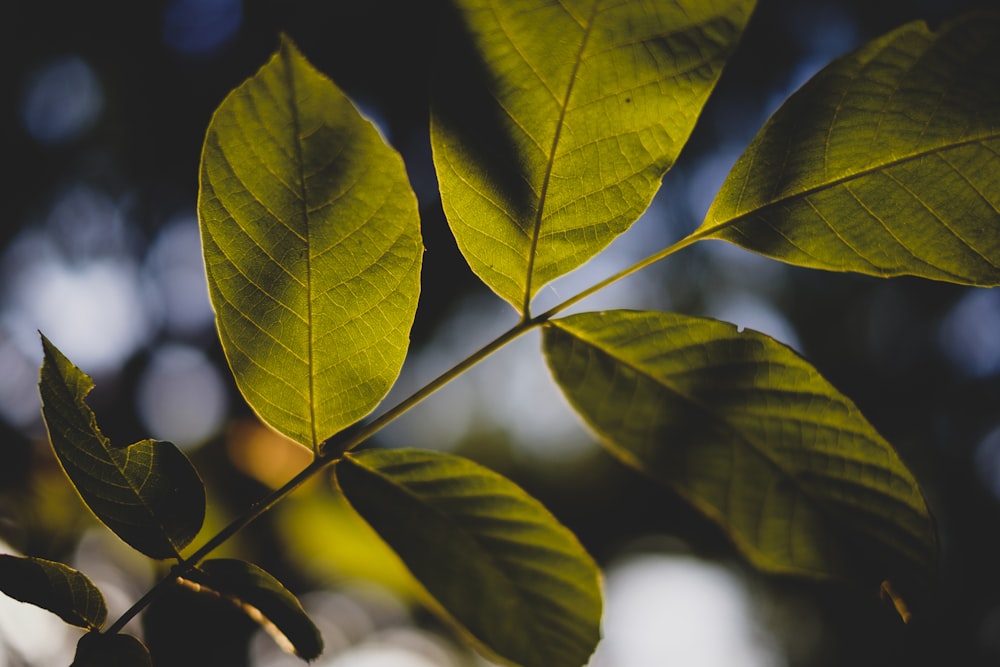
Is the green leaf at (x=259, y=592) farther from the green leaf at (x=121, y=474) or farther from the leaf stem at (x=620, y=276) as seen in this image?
the leaf stem at (x=620, y=276)

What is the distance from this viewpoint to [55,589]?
22.2 inches

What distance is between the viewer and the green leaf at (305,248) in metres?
0.50

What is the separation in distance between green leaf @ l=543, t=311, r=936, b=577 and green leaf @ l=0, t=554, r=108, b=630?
460 mm

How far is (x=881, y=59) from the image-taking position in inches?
19.9

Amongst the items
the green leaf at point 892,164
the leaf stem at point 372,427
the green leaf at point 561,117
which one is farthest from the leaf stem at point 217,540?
the green leaf at point 892,164

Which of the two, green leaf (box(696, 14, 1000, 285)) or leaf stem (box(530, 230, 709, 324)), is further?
leaf stem (box(530, 230, 709, 324))

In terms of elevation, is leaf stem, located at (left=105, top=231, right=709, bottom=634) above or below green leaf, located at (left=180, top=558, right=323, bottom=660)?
above

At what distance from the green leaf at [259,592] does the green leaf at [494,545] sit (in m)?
0.10

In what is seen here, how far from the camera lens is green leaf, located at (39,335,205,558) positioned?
1.80 feet

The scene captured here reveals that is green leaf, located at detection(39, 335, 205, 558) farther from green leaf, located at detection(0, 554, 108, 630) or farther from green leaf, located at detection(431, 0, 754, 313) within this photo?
green leaf, located at detection(431, 0, 754, 313)

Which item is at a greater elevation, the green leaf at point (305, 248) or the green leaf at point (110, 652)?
the green leaf at point (305, 248)

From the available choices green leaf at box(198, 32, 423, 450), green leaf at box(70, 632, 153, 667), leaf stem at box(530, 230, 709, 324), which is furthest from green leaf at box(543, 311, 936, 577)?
green leaf at box(70, 632, 153, 667)

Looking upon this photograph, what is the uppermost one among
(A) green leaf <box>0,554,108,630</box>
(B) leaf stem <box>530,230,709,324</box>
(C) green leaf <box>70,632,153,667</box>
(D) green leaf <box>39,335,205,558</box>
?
(B) leaf stem <box>530,230,709,324</box>

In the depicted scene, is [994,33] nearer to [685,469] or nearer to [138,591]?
[685,469]
